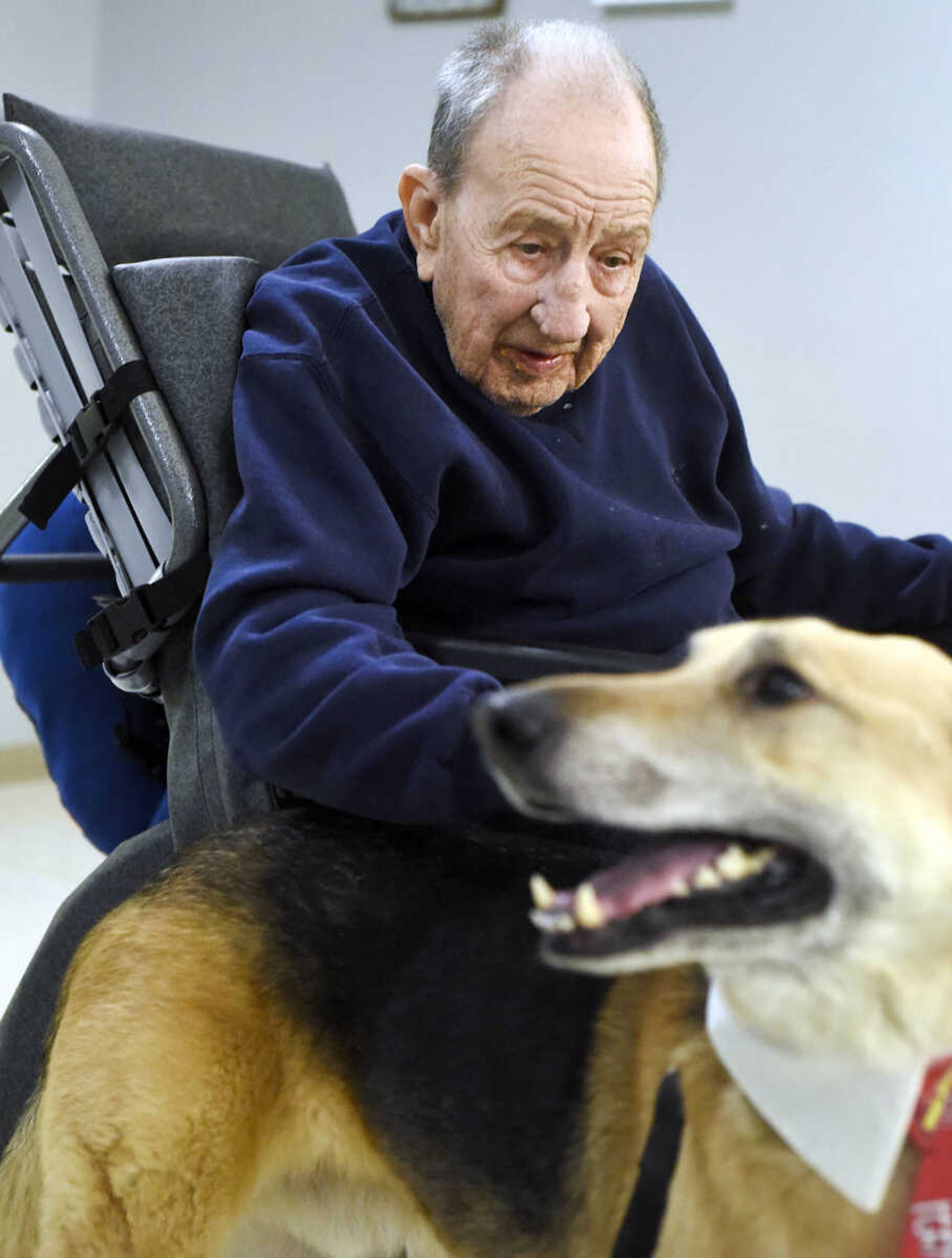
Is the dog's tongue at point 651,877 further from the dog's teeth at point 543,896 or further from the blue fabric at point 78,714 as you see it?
the blue fabric at point 78,714

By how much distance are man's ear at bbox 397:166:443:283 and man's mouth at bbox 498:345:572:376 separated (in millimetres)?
125

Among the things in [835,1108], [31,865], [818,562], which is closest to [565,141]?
[818,562]

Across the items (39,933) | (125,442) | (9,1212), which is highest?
(125,442)

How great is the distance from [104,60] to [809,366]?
1758 millimetres

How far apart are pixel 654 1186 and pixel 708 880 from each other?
8.8 inches

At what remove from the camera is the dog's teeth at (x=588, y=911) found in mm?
748

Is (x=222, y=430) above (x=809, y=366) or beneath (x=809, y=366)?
above

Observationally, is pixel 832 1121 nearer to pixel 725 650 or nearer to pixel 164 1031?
pixel 725 650

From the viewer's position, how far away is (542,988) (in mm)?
1005

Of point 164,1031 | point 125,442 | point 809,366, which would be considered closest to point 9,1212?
point 164,1031

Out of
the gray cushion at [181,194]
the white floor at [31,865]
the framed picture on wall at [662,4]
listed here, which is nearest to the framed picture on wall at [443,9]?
the framed picture on wall at [662,4]

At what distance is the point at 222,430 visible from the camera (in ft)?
4.46

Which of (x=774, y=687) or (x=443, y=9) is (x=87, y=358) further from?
(x=443, y=9)

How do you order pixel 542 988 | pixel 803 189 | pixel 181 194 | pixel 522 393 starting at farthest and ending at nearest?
1. pixel 803 189
2. pixel 181 194
3. pixel 522 393
4. pixel 542 988
